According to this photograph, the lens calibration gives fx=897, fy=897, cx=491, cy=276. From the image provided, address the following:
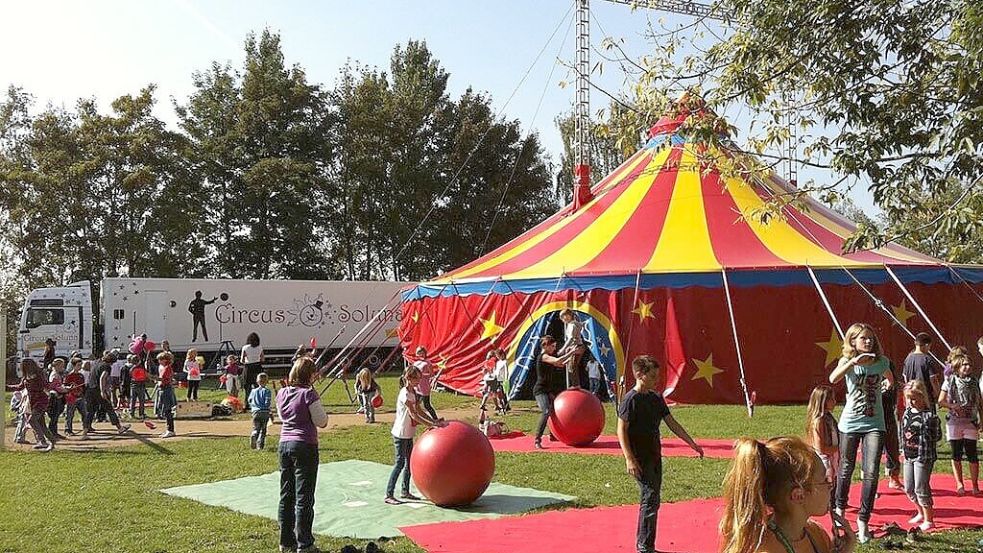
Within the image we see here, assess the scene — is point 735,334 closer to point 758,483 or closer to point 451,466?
point 451,466

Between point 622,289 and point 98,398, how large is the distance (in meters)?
8.45

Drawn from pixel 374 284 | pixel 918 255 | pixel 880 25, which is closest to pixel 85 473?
pixel 880 25

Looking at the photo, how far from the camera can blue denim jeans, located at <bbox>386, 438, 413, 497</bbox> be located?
7.69m

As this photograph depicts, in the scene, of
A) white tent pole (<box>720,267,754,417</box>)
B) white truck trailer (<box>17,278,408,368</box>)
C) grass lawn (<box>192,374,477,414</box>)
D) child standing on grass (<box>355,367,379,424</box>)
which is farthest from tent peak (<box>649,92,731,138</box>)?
white truck trailer (<box>17,278,408,368</box>)

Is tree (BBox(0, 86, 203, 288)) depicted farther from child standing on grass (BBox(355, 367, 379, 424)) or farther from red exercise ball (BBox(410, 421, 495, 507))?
red exercise ball (BBox(410, 421, 495, 507))

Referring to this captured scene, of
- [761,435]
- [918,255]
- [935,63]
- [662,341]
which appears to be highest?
[935,63]

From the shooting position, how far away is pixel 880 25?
7219 mm

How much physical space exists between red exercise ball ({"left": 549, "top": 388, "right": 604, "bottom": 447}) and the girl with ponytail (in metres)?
8.23

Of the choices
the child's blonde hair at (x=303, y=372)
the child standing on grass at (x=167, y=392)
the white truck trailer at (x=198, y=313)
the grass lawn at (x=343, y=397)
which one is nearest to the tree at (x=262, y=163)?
the white truck trailer at (x=198, y=313)

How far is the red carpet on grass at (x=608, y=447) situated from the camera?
1012 cm

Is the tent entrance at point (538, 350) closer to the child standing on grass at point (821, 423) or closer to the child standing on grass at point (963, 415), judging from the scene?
the child standing on grass at point (963, 415)

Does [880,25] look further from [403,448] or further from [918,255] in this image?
[918,255]

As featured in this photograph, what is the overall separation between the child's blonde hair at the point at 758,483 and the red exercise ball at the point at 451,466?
5060 millimetres

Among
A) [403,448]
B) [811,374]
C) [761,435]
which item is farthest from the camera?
[811,374]
